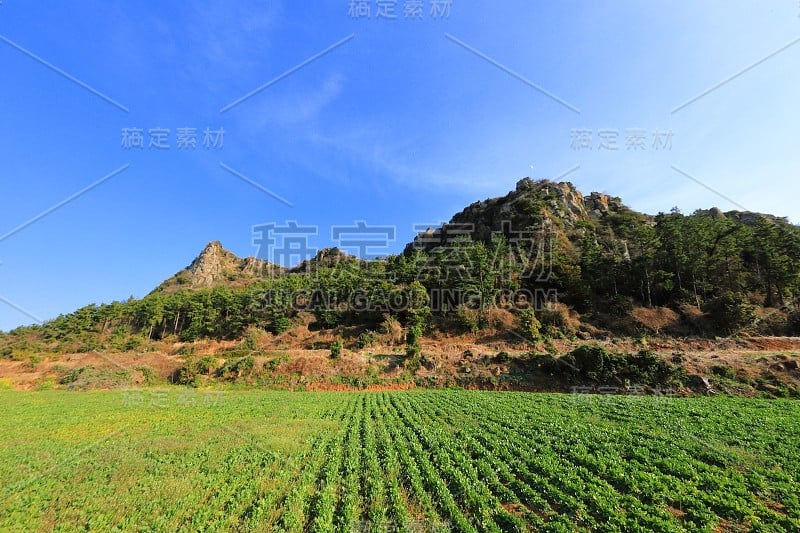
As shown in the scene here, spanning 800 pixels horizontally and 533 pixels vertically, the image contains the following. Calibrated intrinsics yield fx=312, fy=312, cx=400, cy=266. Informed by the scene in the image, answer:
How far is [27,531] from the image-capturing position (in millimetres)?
7773

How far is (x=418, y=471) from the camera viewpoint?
1053 centimetres

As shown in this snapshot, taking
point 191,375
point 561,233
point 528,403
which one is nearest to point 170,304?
point 191,375

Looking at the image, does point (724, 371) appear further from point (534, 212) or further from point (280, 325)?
point (280, 325)

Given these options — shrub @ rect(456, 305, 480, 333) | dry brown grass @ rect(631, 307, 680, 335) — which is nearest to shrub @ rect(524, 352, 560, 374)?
shrub @ rect(456, 305, 480, 333)

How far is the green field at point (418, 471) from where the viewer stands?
7.90 m

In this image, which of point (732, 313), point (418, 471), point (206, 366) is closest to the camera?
point (418, 471)

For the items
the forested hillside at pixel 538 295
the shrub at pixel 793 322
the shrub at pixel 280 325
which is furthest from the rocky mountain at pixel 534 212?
the shrub at pixel 280 325

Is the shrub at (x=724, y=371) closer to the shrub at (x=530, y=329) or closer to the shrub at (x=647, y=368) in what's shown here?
the shrub at (x=647, y=368)

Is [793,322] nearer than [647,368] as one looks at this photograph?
No

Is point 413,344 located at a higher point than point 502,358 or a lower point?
higher

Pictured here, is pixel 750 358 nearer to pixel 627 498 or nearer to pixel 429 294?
pixel 627 498

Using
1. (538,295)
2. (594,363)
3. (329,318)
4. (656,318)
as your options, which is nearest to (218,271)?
(329,318)

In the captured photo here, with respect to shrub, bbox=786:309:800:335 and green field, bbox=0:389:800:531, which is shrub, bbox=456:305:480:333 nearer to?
green field, bbox=0:389:800:531

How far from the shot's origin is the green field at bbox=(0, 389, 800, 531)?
790 cm
